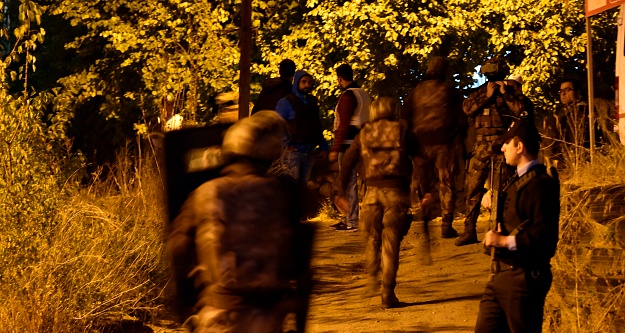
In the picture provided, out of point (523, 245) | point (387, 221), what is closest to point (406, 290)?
point (387, 221)

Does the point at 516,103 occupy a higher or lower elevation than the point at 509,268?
higher

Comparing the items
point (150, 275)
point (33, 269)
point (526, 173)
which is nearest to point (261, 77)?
point (150, 275)

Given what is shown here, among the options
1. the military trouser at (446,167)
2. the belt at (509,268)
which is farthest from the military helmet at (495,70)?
the belt at (509,268)

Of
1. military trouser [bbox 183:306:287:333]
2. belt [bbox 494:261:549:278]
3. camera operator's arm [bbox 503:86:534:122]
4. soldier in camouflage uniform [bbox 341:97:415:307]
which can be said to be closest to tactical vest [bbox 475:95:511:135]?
camera operator's arm [bbox 503:86:534:122]

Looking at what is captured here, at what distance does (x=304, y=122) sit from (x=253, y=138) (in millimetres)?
7760

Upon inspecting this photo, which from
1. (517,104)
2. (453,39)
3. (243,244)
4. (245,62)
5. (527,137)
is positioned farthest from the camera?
(453,39)

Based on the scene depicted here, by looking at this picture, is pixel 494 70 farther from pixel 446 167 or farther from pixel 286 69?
pixel 286 69

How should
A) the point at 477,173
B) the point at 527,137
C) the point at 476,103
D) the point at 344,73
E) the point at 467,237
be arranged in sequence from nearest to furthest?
the point at 527,137, the point at 476,103, the point at 477,173, the point at 467,237, the point at 344,73

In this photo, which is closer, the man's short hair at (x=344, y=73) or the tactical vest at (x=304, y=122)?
the man's short hair at (x=344, y=73)

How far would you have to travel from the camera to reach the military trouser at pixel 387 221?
9867mm

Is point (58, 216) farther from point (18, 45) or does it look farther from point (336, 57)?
point (336, 57)

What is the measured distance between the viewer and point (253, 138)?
5.48 m

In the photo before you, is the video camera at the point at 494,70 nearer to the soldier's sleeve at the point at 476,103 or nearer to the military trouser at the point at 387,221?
the soldier's sleeve at the point at 476,103

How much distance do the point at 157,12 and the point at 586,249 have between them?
1394cm
